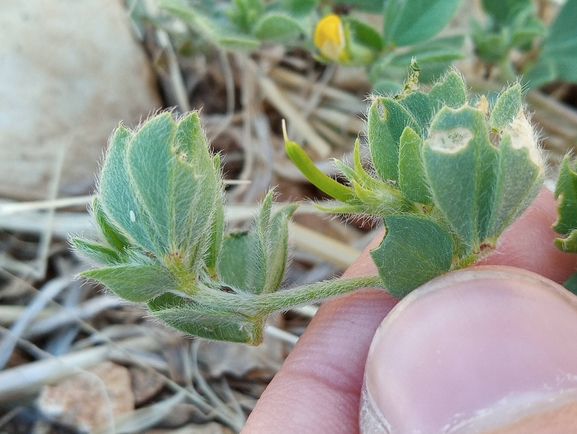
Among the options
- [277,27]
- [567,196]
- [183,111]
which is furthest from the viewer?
[183,111]

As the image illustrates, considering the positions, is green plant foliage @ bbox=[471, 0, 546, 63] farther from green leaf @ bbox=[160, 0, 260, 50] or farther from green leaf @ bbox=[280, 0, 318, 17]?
green leaf @ bbox=[160, 0, 260, 50]

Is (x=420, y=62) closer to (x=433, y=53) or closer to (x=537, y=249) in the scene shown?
(x=433, y=53)

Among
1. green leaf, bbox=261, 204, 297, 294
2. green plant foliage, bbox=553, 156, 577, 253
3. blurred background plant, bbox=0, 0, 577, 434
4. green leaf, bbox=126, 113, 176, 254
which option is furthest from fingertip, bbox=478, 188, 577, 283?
green leaf, bbox=126, 113, 176, 254

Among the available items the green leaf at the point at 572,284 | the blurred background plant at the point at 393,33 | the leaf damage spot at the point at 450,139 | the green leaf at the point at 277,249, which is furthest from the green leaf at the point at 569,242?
the blurred background plant at the point at 393,33

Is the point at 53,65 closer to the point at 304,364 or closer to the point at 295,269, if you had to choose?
the point at 295,269

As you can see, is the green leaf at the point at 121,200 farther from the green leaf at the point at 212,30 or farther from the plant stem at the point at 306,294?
the green leaf at the point at 212,30

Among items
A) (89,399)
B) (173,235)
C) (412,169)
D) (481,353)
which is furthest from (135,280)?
(89,399)
